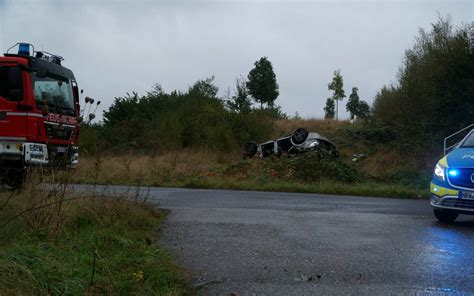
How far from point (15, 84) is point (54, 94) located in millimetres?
1003

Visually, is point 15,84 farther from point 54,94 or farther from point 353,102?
point 353,102

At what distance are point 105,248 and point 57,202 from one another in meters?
0.88

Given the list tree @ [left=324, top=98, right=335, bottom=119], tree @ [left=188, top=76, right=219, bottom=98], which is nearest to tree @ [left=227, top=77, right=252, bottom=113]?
tree @ [left=188, top=76, right=219, bottom=98]

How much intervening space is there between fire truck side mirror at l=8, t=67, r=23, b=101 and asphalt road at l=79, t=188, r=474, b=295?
4549 mm

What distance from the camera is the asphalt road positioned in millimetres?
4621

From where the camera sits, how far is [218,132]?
3519cm

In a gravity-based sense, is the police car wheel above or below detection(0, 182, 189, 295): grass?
below

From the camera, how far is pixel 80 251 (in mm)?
4812

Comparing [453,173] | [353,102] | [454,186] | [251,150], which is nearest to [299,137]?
[251,150]

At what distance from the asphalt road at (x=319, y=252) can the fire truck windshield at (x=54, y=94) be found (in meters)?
4.17

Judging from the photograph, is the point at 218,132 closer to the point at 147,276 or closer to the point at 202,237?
the point at 202,237

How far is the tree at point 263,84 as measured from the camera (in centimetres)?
4994

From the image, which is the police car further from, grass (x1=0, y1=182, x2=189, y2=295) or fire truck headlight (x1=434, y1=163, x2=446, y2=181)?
grass (x1=0, y1=182, x2=189, y2=295)

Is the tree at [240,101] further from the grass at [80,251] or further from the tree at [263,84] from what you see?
the grass at [80,251]
